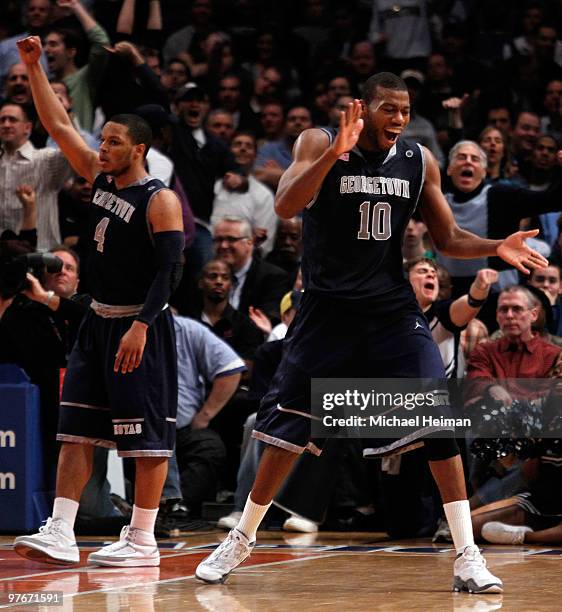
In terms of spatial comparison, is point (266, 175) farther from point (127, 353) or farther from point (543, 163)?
point (127, 353)

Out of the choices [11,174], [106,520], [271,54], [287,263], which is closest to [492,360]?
[106,520]

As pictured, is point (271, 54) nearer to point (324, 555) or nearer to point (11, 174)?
point (11, 174)

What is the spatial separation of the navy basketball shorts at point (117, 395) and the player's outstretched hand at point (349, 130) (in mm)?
1680

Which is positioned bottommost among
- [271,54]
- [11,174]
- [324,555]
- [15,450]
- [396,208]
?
[324,555]

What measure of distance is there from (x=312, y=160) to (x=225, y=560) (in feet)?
5.54

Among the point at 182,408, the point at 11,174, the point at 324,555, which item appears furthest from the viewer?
the point at 11,174

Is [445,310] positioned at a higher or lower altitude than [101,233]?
lower

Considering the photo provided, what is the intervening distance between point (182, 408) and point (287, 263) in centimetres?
247

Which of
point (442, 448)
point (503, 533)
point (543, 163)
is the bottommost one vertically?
point (503, 533)

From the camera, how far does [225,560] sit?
543 cm

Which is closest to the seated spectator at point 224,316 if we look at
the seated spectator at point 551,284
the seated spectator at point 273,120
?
the seated spectator at point 551,284

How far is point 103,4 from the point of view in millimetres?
13695

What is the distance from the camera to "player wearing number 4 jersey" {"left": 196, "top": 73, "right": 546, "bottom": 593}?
5.37m

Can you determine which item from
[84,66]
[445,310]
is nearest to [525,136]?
[84,66]
